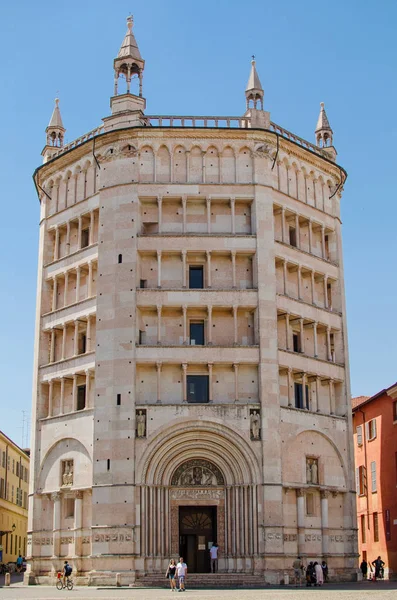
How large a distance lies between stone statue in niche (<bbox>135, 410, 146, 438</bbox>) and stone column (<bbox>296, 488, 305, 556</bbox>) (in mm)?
9774

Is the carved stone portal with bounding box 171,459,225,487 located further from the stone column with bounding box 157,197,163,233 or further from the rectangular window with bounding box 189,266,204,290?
the stone column with bounding box 157,197,163,233

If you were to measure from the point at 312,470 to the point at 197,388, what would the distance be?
8757 millimetres

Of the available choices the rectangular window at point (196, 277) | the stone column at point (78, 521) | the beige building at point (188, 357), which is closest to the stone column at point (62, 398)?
the beige building at point (188, 357)

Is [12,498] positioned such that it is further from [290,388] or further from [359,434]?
[290,388]

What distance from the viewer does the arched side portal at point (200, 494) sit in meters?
48.5

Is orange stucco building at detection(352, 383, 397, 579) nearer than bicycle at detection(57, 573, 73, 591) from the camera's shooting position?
No

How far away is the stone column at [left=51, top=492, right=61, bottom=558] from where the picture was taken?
51.4 m

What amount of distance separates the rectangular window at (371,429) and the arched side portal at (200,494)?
815 inches

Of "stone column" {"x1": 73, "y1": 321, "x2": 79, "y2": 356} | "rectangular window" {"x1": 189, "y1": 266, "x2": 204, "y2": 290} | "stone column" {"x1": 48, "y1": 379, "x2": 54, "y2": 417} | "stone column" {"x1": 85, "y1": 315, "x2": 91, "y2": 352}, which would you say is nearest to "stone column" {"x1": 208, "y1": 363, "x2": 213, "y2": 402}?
"rectangular window" {"x1": 189, "y1": 266, "x2": 204, "y2": 290}

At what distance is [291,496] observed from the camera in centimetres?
5091

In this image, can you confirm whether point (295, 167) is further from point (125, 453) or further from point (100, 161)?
point (125, 453)

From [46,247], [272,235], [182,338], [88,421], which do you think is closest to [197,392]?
[182,338]

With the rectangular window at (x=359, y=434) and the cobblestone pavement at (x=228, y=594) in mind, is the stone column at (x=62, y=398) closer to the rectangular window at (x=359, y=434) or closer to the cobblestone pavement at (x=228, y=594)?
the cobblestone pavement at (x=228, y=594)

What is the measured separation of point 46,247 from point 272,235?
15620mm
